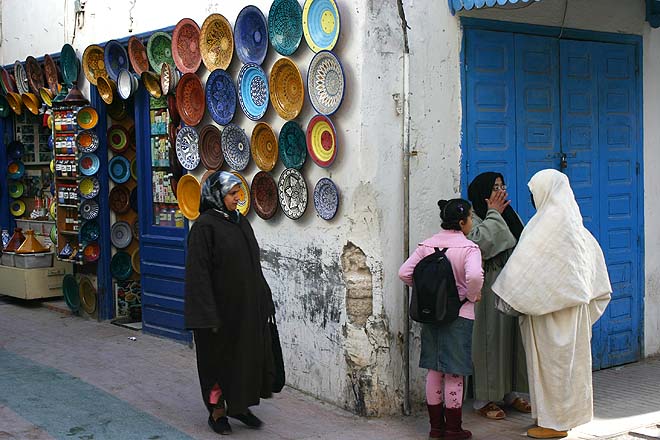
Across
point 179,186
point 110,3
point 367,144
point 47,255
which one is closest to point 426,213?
point 367,144

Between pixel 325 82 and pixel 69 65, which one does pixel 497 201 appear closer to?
pixel 325 82

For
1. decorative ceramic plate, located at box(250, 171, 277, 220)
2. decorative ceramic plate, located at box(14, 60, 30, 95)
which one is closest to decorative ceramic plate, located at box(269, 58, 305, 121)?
decorative ceramic plate, located at box(250, 171, 277, 220)

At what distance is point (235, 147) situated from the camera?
699 centimetres

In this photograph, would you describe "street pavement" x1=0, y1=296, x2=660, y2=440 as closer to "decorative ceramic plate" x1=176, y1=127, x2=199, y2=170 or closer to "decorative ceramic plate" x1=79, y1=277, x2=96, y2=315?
"decorative ceramic plate" x1=79, y1=277, x2=96, y2=315

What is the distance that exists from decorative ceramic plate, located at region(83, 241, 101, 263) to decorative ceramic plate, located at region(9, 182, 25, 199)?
6.69 ft

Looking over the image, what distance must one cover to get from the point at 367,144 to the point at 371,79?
1.32 feet

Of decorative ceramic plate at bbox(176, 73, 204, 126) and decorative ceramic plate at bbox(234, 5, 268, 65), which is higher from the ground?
decorative ceramic plate at bbox(234, 5, 268, 65)

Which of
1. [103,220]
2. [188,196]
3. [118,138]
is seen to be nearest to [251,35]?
[188,196]

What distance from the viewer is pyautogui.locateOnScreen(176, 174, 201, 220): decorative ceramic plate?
754 centimetres

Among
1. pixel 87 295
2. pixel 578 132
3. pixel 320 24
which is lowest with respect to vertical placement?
pixel 87 295

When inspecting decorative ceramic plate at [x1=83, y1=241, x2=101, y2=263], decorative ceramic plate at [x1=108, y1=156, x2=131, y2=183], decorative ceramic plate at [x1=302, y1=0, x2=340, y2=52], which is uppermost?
decorative ceramic plate at [x1=302, y1=0, x2=340, y2=52]

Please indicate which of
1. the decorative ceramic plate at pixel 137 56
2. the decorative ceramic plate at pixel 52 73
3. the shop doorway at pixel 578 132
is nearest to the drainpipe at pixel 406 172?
the shop doorway at pixel 578 132

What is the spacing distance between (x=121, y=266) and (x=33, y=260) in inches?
53.2

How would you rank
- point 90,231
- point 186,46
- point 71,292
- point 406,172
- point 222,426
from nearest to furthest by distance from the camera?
point 222,426, point 406,172, point 186,46, point 90,231, point 71,292
